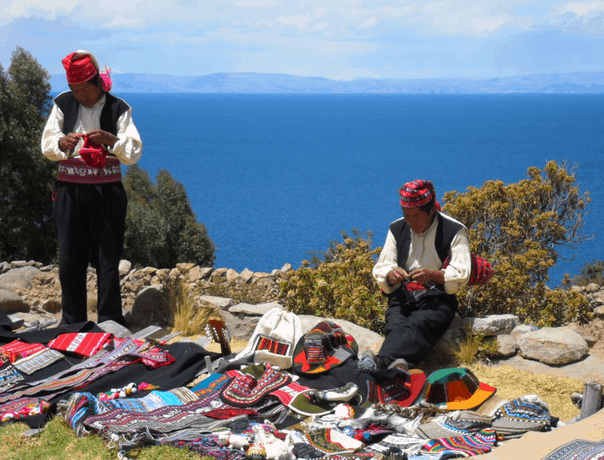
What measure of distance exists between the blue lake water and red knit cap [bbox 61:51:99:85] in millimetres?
15009

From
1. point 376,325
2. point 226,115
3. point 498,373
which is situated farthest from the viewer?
point 226,115

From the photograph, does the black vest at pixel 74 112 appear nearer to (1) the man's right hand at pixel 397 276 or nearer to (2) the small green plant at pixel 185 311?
(2) the small green plant at pixel 185 311

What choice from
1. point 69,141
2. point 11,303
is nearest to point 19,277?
point 11,303

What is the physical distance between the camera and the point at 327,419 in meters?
4.22

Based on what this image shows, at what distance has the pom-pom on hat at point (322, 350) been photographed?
16.3 feet

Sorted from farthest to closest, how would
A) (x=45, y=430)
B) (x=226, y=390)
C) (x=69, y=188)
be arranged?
(x=69, y=188) < (x=226, y=390) < (x=45, y=430)

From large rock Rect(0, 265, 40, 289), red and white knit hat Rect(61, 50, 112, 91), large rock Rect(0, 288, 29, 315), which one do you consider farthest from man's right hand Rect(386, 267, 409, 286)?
large rock Rect(0, 265, 40, 289)

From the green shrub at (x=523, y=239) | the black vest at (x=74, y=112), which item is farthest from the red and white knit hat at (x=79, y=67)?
the green shrub at (x=523, y=239)

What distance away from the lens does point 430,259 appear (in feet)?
17.8

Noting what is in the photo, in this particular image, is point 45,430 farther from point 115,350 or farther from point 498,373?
point 498,373

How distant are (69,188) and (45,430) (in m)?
2.34

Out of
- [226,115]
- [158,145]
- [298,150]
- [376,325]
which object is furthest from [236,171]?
[226,115]

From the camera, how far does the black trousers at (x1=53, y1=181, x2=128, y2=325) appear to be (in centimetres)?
591

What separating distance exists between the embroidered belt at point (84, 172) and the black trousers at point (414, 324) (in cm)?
253
